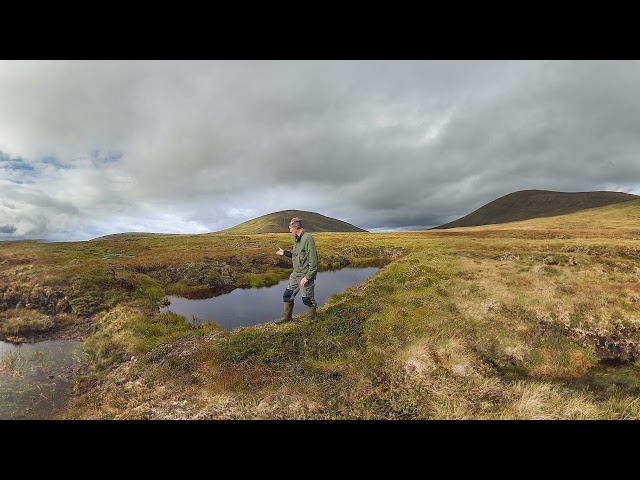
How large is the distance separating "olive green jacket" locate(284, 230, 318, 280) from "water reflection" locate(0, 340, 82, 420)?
29.6ft

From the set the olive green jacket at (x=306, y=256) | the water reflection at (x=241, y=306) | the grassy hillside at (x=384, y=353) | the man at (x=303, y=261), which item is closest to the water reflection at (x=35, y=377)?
the grassy hillside at (x=384, y=353)

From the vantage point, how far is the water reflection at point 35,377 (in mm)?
8750

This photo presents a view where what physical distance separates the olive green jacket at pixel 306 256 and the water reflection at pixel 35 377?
9.03 metres

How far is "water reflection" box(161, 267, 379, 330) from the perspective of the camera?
664 inches

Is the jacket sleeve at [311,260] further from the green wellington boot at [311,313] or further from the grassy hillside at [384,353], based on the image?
the grassy hillside at [384,353]

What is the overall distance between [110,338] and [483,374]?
52.2ft

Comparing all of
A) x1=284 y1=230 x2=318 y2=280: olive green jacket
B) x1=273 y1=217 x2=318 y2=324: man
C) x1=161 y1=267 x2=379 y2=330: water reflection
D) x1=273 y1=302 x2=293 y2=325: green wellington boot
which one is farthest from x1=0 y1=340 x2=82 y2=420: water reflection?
x1=284 y1=230 x2=318 y2=280: olive green jacket

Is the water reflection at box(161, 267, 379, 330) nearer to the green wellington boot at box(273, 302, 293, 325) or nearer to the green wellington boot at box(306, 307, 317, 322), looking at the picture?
the green wellington boot at box(273, 302, 293, 325)

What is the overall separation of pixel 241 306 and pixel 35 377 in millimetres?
11000

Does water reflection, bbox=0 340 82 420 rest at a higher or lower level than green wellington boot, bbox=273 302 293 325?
lower

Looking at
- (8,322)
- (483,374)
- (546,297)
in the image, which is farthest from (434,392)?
(8,322)

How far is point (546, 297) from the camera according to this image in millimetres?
15500

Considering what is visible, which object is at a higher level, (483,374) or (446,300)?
(446,300)
